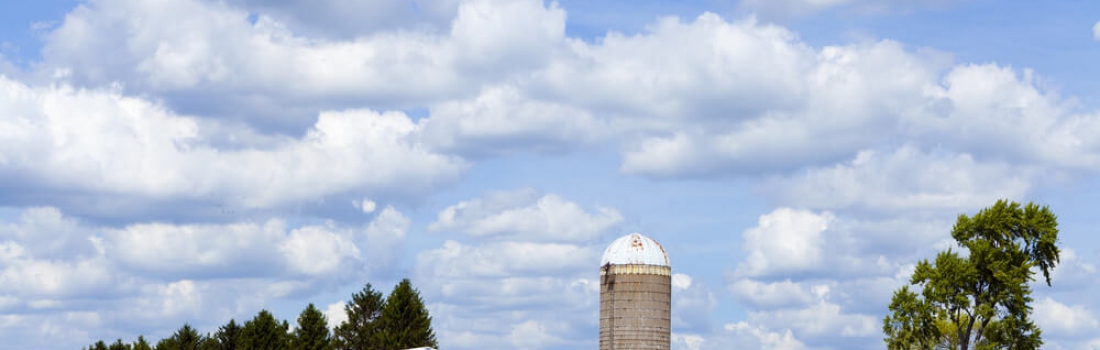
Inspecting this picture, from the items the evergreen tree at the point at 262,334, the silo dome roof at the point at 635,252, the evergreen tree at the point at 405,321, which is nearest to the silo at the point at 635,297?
the silo dome roof at the point at 635,252

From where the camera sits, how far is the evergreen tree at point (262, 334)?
295ft

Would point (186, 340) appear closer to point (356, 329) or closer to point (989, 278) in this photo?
point (356, 329)

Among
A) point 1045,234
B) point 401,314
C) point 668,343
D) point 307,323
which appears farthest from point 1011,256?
point 307,323

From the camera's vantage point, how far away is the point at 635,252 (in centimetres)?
8606

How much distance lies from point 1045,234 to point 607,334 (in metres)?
29.3

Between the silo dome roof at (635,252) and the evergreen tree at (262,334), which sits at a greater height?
the silo dome roof at (635,252)

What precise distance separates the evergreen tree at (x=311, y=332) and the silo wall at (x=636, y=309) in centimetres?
2040

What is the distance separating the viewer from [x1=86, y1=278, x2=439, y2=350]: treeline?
90.2m

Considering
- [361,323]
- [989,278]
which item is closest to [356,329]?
[361,323]

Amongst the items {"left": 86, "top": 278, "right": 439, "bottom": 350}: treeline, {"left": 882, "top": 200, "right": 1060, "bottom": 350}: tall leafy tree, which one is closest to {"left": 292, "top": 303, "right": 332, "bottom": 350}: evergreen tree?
{"left": 86, "top": 278, "right": 439, "bottom": 350}: treeline

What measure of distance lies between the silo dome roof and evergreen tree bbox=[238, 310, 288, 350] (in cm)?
2398

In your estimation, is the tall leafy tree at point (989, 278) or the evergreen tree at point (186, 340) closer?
the tall leafy tree at point (989, 278)

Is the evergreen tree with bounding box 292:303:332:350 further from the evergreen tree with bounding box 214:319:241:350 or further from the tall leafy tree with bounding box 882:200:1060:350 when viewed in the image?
the tall leafy tree with bounding box 882:200:1060:350

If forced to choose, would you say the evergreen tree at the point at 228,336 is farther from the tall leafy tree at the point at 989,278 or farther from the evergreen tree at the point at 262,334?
the tall leafy tree at the point at 989,278
